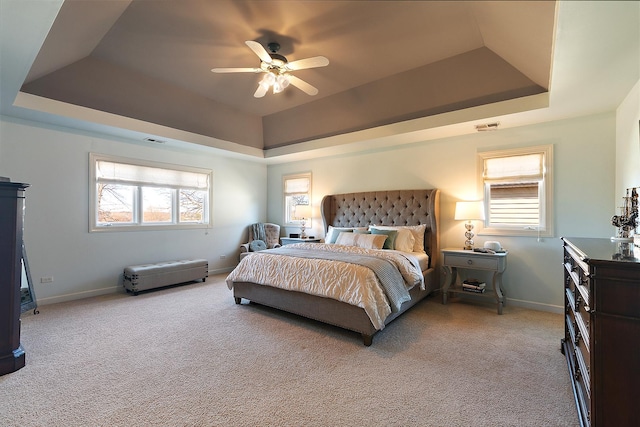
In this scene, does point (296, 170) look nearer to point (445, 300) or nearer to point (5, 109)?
point (445, 300)

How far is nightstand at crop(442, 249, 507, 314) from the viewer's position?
3.66 metres

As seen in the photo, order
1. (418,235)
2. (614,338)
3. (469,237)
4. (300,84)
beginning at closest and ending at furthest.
Answer: (614,338) → (300,84) → (469,237) → (418,235)

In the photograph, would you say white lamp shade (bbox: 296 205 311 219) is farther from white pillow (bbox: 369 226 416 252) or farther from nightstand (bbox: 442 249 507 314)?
nightstand (bbox: 442 249 507 314)

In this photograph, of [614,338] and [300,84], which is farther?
[300,84]

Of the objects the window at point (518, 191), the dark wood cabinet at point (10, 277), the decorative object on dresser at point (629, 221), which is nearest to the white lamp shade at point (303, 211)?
the window at point (518, 191)

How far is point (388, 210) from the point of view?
5.03 meters

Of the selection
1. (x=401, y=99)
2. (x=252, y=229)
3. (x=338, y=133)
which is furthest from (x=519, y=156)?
(x=252, y=229)

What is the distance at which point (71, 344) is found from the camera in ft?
9.23

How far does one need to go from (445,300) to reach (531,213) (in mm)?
1682

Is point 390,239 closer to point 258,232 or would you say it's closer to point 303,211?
point 303,211

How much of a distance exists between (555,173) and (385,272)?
2731 millimetres

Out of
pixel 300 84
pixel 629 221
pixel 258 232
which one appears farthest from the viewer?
pixel 258 232

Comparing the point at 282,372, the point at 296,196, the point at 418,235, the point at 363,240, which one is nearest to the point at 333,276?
the point at 282,372

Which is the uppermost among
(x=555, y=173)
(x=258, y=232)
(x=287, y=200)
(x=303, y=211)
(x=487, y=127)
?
(x=487, y=127)
